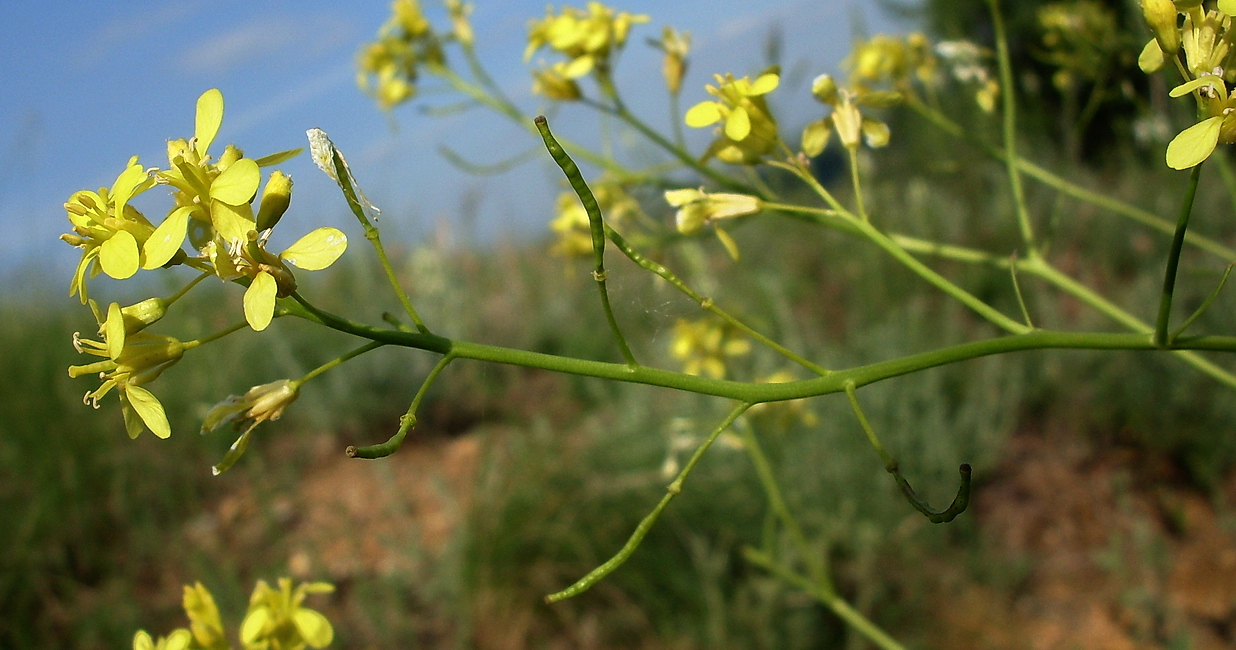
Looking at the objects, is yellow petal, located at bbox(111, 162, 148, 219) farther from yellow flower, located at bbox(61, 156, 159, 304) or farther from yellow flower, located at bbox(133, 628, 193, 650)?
yellow flower, located at bbox(133, 628, 193, 650)

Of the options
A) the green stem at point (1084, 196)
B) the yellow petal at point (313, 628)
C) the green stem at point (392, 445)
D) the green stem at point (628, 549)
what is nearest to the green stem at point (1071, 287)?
the green stem at point (1084, 196)

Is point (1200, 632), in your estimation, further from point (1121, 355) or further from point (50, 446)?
point (50, 446)

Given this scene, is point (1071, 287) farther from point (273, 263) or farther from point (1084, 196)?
point (273, 263)

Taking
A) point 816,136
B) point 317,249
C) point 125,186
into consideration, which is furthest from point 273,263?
point 816,136

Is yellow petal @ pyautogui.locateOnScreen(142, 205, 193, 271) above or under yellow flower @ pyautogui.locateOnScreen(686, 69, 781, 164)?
above

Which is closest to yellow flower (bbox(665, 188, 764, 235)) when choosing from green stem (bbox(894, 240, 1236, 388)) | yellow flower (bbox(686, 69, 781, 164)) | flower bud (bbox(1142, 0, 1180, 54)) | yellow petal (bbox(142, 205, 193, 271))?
yellow flower (bbox(686, 69, 781, 164))

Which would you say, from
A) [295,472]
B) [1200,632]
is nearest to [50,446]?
[295,472]
